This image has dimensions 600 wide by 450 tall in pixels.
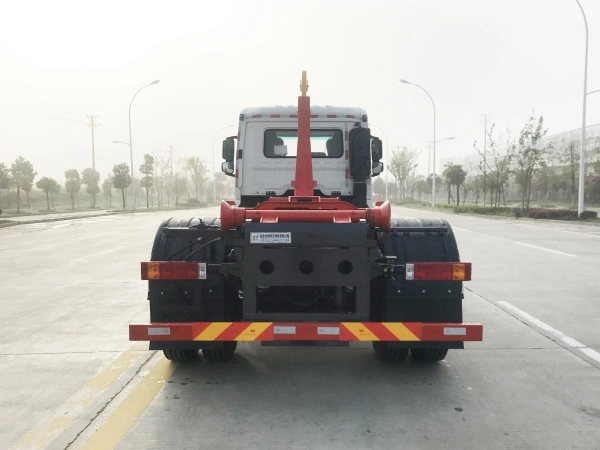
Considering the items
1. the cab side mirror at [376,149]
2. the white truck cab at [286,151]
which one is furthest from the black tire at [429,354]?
the cab side mirror at [376,149]

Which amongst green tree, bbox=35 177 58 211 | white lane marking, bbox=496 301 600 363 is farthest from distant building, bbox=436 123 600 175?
white lane marking, bbox=496 301 600 363

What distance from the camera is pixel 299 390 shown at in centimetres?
418

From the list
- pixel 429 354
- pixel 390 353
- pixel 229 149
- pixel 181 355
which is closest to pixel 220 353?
pixel 181 355

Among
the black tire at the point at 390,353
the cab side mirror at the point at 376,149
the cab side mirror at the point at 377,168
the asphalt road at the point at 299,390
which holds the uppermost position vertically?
the cab side mirror at the point at 376,149

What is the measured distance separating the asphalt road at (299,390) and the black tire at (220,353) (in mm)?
81

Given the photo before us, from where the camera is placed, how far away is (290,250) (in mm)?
3691

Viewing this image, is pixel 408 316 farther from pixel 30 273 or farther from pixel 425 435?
pixel 30 273

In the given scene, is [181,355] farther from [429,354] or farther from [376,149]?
[376,149]

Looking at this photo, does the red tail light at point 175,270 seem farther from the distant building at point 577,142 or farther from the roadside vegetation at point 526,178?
the distant building at point 577,142

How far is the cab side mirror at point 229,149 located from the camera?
6.03 metres

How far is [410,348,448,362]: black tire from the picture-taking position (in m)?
4.60

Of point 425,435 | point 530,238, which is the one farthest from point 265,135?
point 530,238

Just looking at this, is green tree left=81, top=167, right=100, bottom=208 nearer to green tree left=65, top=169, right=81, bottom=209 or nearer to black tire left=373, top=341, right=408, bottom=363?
green tree left=65, top=169, right=81, bottom=209

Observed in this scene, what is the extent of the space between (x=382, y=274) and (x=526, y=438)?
1.38 metres
